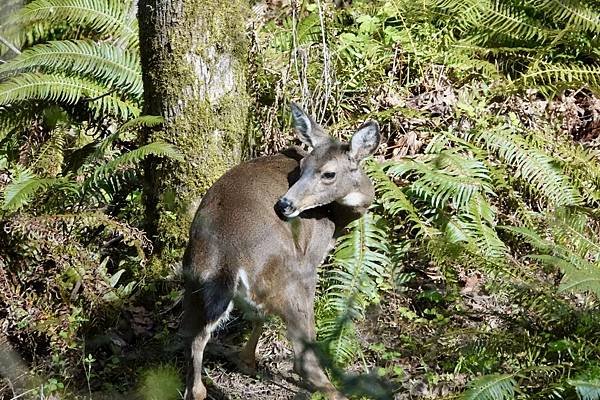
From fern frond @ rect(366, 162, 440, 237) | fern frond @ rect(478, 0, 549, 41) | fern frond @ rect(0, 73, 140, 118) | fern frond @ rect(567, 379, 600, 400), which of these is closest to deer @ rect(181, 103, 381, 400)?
fern frond @ rect(366, 162, 440, 237)

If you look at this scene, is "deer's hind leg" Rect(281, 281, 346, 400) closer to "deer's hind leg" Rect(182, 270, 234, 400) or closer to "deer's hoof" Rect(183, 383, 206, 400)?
"deer's hind leg" Rect(182, 270, 234, 400)

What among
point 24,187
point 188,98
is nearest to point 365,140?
point 188,98

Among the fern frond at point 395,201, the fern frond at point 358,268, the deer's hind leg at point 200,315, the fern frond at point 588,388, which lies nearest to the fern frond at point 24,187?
the deer's hind leg at point 200,315

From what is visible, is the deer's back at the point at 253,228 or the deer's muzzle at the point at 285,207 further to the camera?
the deer's muzzle at the point at 285,207

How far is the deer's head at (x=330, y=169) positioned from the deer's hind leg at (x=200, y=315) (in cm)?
79

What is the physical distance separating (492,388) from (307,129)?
2.35 metres

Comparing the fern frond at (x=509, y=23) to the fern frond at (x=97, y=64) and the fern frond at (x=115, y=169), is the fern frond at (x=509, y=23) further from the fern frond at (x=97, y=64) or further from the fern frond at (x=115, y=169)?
the fern frond at (x=115, y=169)

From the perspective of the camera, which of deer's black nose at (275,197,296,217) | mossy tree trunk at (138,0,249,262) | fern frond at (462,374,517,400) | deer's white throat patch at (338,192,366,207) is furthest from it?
mossy tree trunk at (138,0,249,262)

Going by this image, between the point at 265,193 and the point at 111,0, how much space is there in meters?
3.56

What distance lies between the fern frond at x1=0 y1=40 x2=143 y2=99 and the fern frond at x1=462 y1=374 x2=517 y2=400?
4047 millimetres

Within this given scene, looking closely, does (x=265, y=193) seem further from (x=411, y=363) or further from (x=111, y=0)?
(x=111, y=0)

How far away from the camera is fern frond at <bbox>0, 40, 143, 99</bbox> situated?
7.66 meters

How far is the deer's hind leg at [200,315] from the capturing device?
529 cm

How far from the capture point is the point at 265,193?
5844mm
